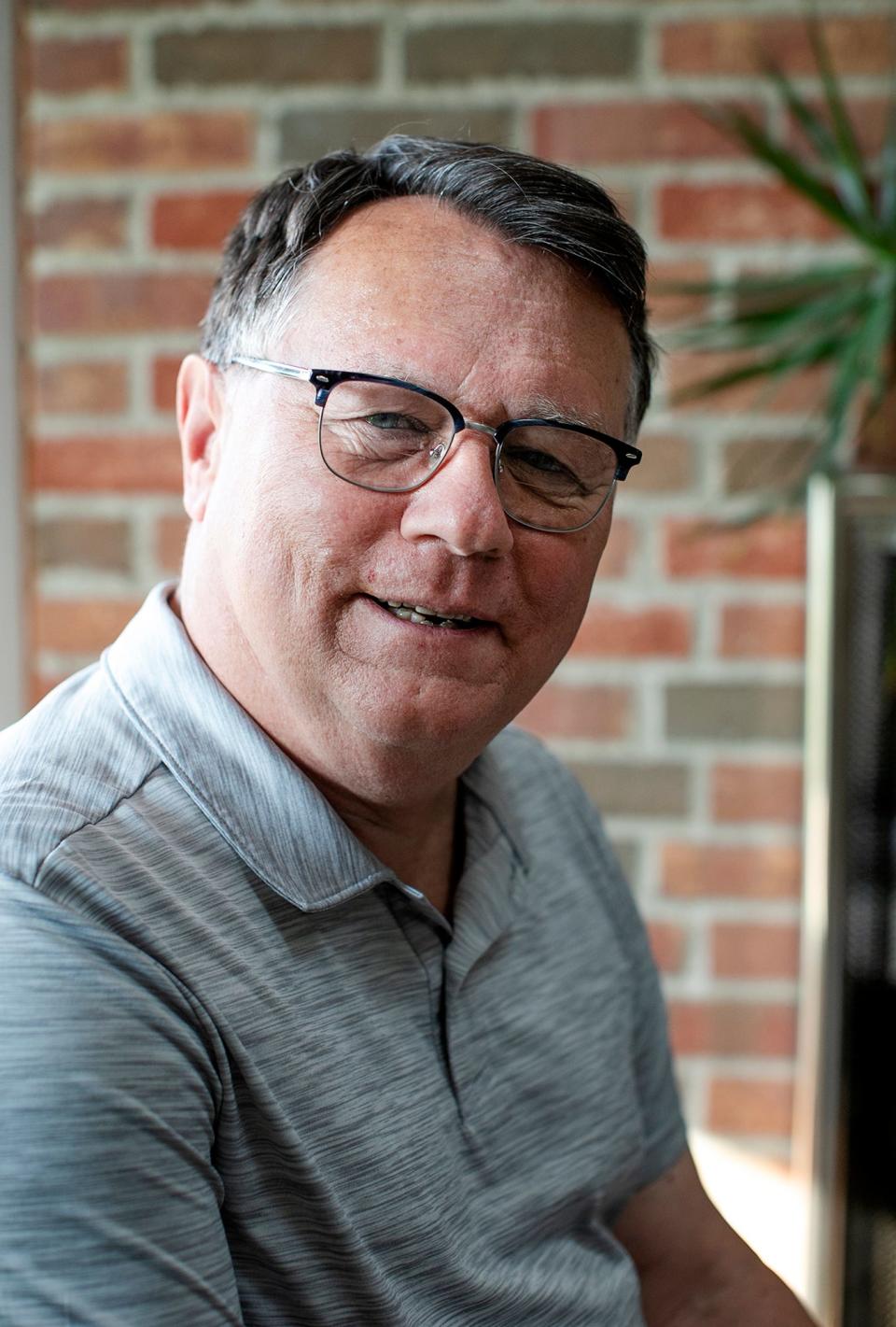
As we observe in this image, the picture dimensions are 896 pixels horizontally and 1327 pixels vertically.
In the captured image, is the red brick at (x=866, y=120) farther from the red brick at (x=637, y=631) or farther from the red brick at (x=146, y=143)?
the red brick at (x=146, y=143)

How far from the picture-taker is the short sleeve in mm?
678

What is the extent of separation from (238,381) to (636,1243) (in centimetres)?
91

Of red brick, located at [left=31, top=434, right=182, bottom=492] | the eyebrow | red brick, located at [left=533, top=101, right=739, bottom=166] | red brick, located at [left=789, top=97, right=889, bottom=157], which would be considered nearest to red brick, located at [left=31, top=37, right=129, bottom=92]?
red brick, located at [left=31, top=434, right=182, bottom=492]

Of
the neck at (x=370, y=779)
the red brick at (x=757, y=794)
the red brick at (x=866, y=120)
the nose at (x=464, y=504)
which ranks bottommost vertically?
the red brick at (x=757, y=794)

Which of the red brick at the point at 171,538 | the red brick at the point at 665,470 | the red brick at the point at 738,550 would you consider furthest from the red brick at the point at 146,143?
the red brick at the point at 738,550

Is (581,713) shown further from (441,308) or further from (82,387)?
(441,308)

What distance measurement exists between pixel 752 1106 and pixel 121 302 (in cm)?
158

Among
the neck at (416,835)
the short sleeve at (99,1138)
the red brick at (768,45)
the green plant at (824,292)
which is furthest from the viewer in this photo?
the red brick at (768,45)

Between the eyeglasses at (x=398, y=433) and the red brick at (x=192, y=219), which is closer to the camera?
the eyeglasses at (x=398, y=433)

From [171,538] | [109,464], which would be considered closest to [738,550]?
[171,538]

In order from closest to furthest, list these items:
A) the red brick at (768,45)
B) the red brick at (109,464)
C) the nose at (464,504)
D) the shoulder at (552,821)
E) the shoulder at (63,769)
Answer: the shoulder at (63,769)
the nose at (464,504)
the shoulder at (552,821)
the red brick at (768,45)
the red brick at (109,464)

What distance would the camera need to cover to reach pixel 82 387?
6.37 feet

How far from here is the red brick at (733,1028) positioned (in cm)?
198

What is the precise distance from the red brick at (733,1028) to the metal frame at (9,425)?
1.16 metres
